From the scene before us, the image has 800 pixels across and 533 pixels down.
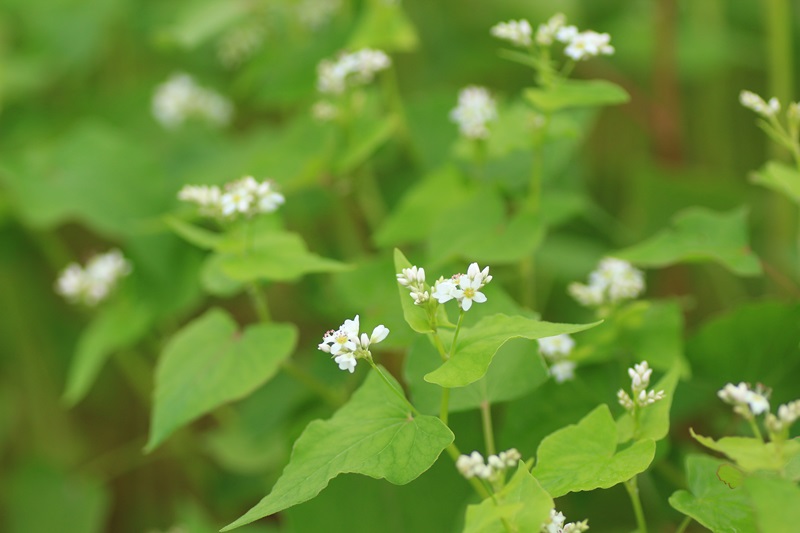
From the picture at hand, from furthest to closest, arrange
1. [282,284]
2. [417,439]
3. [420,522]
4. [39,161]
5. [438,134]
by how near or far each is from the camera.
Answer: [282,284] → [39,161] → [438,134] → [420,522] → [417,439]

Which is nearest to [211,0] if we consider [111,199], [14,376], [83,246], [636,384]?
[111,199]

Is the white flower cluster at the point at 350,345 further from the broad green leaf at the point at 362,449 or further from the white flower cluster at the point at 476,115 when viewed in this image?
the white flower cluster at the point at 476,115

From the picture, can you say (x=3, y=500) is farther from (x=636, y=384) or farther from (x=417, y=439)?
(x=636, y=384)

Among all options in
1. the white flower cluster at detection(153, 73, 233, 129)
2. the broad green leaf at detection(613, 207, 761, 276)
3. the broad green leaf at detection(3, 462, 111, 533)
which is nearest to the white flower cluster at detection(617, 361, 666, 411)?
the broad green leaf at detection(613, 207, 761, 276)

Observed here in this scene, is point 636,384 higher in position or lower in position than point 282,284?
higher

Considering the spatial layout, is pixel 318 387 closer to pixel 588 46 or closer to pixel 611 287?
pixel 611 287

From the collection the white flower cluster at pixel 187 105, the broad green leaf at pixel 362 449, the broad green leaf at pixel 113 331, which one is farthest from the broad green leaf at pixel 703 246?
the white flower cluster at pixel 187 105
